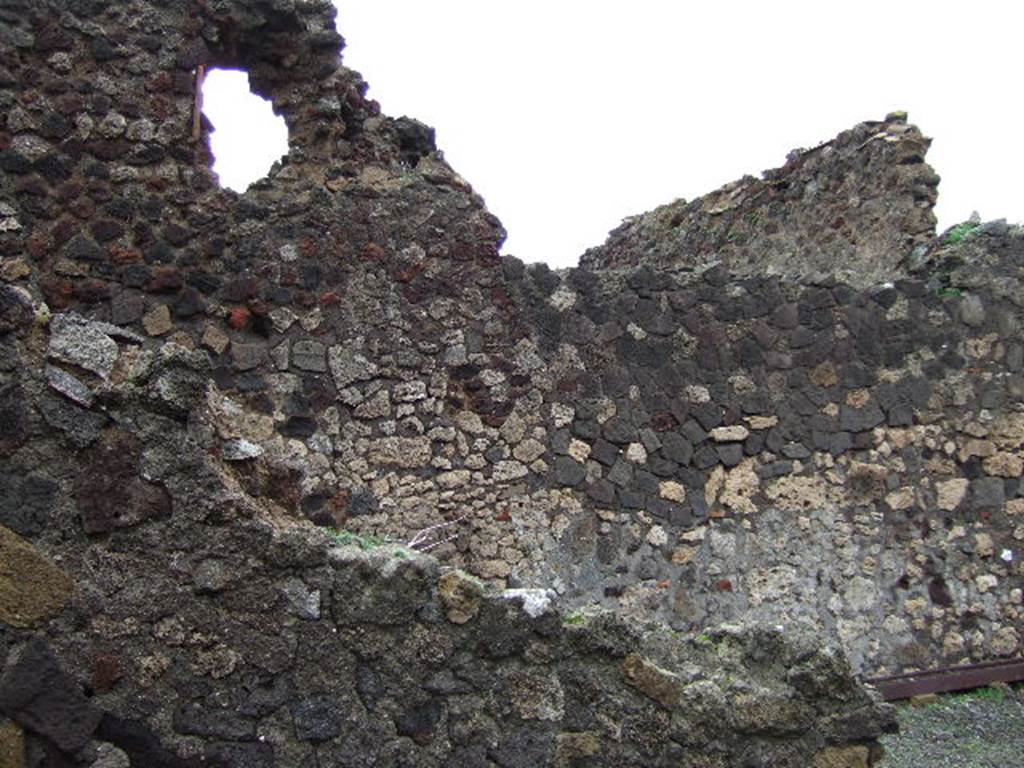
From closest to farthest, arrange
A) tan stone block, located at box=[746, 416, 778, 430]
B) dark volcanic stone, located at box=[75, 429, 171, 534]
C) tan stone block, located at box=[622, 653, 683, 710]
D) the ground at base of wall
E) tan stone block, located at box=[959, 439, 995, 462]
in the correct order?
dark volcanic stone, located at box=[75, 429, 171, 534]
tan stone block, located at box=[622, 653, 683, 710]
the ground at base of wall
tan stone block, located at box=[746, 416, 778, 430]
tan stone block, located at box=[959, 439, 995, 462]

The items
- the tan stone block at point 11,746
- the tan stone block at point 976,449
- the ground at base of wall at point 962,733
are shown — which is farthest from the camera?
the tan stone block at point 976,449

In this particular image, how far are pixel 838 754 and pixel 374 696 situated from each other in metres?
1.51

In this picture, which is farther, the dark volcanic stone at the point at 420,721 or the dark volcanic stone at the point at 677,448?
the dark volcanic stone at the point at 677,448

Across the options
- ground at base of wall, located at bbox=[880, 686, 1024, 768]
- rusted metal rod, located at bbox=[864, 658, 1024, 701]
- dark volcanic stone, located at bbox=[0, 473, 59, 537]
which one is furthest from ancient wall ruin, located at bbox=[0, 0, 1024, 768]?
ground at base of wall, located at bbox=[880, 686, 1024, 768]

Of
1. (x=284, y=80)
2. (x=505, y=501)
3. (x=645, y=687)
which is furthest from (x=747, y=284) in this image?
(x=645, y=687)

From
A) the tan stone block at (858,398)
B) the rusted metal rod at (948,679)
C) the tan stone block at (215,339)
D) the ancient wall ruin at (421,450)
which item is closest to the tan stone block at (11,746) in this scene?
the ancient wall ruin at (421,450)

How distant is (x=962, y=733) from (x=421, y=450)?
3337 mm

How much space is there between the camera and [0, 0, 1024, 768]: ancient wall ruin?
9.95 ft

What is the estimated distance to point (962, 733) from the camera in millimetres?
6211

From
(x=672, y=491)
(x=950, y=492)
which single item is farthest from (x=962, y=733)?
(x=672, y=491)

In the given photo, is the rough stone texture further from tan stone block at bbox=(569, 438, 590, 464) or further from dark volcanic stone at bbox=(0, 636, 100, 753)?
dark volcanic stone at bbox=(0, 636, 100, 753)

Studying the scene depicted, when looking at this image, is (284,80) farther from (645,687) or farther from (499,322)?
(645,687)

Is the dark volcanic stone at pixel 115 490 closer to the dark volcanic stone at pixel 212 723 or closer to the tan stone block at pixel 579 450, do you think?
the dark volcanic stone at pixel 212 723

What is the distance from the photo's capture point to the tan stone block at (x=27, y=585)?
2.90 meters
